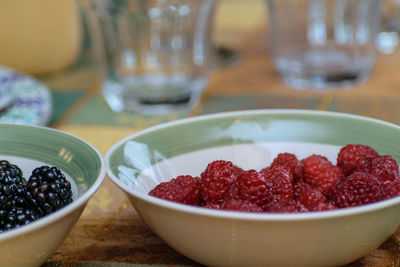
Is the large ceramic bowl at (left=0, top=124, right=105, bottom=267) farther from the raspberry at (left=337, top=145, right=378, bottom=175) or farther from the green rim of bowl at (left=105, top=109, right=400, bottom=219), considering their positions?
the raspberry at (left=337, top=145, right=378, bottom=175)

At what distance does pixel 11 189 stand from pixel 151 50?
0.58 metres

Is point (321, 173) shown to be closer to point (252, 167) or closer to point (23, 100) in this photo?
point (252, 167)

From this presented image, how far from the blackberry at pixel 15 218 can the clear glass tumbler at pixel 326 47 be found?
2.28 ft

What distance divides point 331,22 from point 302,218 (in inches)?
32.1

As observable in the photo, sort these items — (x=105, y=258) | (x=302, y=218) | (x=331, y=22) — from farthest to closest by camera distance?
(x=331, y=22) → (x=105, y=258) → (x=302, y=218)

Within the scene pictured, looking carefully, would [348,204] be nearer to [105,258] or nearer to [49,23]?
[105,258]

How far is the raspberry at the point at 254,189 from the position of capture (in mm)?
→ 519

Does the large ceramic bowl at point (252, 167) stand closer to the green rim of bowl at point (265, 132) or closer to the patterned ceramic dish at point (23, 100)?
the green rim of bowl at point (265, 132)

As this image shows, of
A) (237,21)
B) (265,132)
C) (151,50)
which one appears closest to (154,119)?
(151,50)

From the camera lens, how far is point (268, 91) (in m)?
1.10

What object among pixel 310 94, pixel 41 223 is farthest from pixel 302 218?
pixel 310 94

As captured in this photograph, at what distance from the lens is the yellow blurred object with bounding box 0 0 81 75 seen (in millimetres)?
1148

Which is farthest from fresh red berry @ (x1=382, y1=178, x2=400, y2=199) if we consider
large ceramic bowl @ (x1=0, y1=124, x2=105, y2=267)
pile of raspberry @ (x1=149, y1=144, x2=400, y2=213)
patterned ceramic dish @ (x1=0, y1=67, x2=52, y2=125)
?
patterned ceramic dish @ (x1=0, y1=67, x2=52, y2=125)

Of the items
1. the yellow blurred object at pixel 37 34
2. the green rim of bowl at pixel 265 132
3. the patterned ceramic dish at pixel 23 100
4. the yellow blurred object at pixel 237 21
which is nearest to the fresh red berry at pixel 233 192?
the green rim of bowl at pixel 265 132
